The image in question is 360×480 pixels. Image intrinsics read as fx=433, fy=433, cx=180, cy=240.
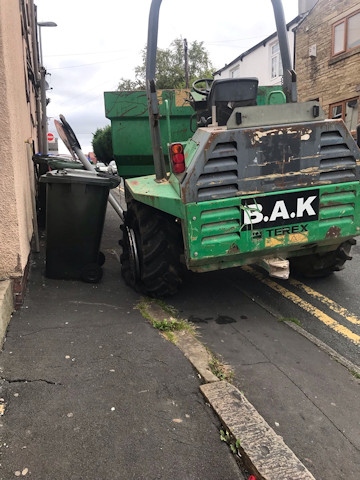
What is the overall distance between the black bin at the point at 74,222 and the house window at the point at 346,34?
13447mm

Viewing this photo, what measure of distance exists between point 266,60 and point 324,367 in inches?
847

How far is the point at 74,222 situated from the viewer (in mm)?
4645

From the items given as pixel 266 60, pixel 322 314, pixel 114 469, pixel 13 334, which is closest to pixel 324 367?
pixel 322 314

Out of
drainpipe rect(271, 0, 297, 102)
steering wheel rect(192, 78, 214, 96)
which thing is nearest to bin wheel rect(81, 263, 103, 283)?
steering wheel rect(192, 78, 214, 96)

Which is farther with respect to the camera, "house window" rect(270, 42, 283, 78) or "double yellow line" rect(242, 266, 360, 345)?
"house window" rect(270, 42, 283, 78)

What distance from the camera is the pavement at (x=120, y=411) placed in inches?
81.8

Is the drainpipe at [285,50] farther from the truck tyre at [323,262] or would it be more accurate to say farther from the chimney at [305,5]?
the chimney at [305,5]

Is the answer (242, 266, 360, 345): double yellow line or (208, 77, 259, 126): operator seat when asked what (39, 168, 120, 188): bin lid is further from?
(242, 266, 360, 345): double yellow line

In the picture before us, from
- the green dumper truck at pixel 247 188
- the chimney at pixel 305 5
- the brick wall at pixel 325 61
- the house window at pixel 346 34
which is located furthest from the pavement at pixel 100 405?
the chimney at pixel 305 5

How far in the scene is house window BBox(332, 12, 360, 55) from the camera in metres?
14.6

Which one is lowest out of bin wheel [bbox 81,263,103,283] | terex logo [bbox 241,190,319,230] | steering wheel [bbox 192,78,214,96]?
bin wheel [bbox 81,263,103,283]

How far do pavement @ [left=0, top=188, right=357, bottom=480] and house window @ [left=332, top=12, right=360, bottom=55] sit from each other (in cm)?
1477

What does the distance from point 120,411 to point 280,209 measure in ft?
6.70

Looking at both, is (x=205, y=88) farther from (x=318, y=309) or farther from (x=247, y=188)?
(x=318, y=309)
